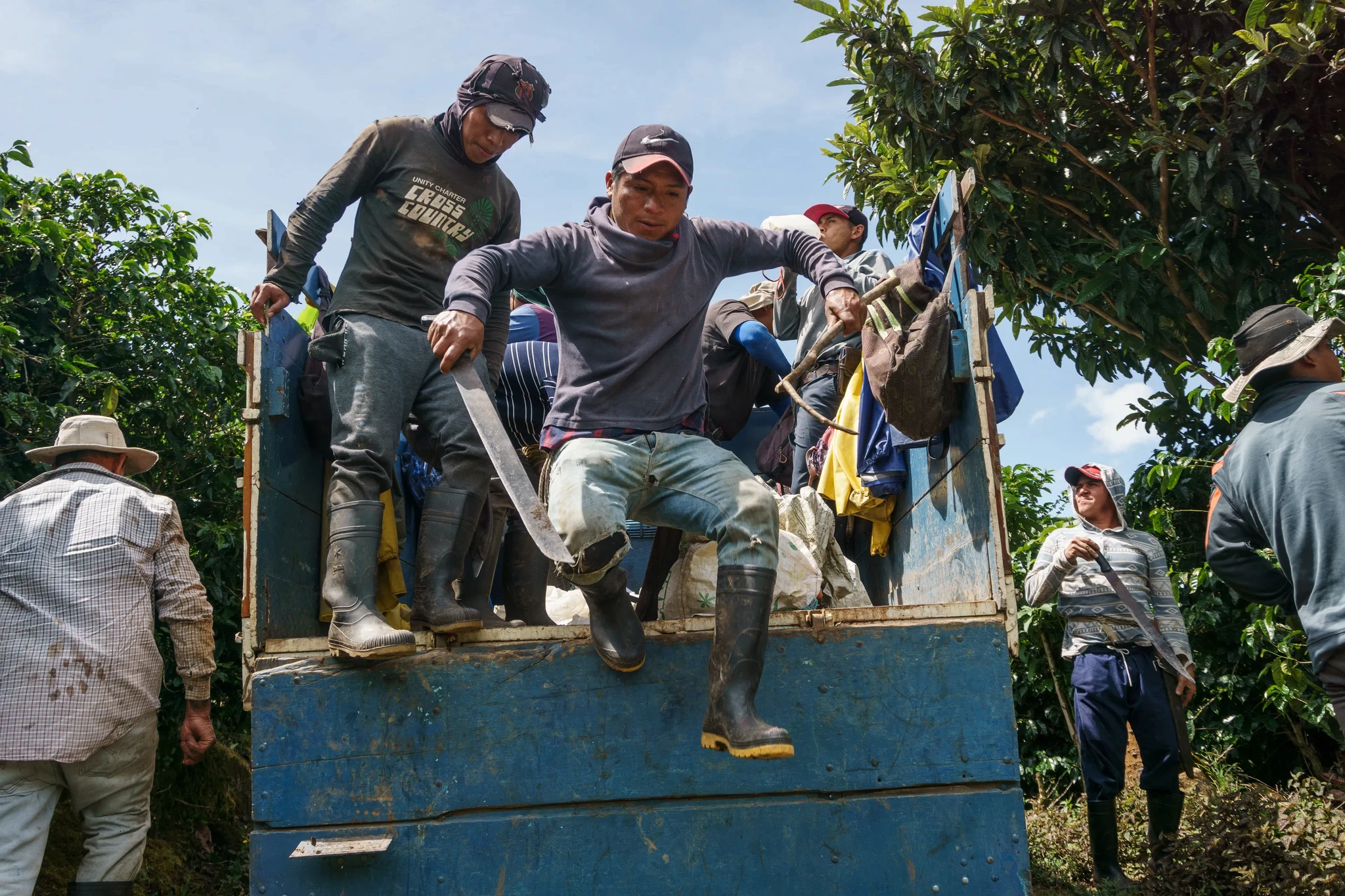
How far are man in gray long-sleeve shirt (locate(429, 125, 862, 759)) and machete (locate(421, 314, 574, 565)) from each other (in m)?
0.07

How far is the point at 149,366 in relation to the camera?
5.48 m

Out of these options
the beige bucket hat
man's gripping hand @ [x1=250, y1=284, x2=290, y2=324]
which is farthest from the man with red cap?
the beige bucket hat

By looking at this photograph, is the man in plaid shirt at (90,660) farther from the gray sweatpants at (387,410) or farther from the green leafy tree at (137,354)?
the green leafy tree at (137,354)

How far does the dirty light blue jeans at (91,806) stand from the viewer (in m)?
3.17

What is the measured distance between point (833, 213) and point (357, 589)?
2797 mm

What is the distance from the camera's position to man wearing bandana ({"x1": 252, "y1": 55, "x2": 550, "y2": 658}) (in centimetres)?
292

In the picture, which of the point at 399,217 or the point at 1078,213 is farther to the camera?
the point at 1078,213

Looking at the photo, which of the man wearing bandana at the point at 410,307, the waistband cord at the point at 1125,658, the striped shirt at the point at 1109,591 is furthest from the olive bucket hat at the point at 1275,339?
the man wearing bandana at the point at 410,307

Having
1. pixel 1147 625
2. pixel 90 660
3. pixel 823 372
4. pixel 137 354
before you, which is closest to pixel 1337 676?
pixel 1147 625

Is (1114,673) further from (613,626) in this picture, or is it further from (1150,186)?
(1150,186)

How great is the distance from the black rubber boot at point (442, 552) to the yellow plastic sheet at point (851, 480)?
1368 millimetres

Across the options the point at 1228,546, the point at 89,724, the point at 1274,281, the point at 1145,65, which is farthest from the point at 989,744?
the point at 1145,65

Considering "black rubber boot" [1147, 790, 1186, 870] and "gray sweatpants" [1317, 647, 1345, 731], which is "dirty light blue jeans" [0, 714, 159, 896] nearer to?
"gray sweatpants" [1317, 647, 1345, 731]

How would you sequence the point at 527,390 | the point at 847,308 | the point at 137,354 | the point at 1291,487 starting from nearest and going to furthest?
the point at 1291,487 → the point at 847,308 → the point at 527,390 → the point at 137,354
